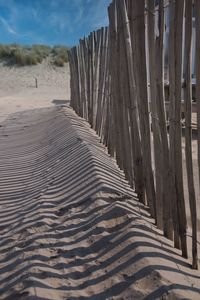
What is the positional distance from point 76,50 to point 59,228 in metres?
4.99

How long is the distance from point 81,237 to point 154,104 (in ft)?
3.11

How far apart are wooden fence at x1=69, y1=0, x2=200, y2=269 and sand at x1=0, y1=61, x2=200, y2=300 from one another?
169mm

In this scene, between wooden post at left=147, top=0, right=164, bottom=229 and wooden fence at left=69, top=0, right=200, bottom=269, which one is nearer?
wooden fence at left=69, top=0, right=200, bottom=269

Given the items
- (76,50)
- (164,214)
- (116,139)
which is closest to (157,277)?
(164,214)

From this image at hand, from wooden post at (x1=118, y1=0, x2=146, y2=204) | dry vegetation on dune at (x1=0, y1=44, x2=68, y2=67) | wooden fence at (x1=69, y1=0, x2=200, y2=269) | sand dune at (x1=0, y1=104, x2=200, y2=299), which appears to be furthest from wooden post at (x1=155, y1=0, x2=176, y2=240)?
dry vegetation on dune at (x1=0, y1=44, x2=68, y2=67)

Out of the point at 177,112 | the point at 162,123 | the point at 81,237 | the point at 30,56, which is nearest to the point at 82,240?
the point at 81,237

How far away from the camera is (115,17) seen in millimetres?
3801

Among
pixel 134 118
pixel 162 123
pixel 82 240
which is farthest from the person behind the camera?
pixel 134 118

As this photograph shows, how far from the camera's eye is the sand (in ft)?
7.24

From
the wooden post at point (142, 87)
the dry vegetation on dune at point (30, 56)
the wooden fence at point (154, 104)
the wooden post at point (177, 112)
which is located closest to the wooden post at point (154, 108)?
the wooden fence at point (154, 104)

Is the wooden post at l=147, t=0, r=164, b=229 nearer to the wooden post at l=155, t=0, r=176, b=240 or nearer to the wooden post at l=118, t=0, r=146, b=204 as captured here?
the wooden post at l=155, t=0, r=176, b=240

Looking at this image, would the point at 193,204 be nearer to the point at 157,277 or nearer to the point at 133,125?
the point at 157,277

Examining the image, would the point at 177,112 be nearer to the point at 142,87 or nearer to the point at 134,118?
the point at 142,87

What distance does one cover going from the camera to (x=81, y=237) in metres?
2.75
